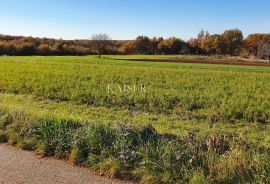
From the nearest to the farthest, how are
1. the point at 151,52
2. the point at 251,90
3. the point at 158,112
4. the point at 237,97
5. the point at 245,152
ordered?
the point at 245,152
the point at 158,112
the point at 237,97
the point at 251,90
the point at 151,52

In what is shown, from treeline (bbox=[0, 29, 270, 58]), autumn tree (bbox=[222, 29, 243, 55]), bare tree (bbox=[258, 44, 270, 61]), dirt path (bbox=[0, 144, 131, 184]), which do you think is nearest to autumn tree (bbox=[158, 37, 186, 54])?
treeline (bbox=[0, 29, 270, 58])

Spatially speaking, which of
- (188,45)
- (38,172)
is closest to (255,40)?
(188,45)

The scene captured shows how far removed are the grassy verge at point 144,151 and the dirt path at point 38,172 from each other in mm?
246

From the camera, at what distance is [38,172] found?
619 centimetres

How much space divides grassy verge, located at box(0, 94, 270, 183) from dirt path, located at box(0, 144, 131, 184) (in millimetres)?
246

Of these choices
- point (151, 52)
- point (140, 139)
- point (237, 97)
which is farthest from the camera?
point (151, 52)

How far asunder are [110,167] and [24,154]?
73.3 inches

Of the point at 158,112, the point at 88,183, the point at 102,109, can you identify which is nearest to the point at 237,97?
the point at 158,112

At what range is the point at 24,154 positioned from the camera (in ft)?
23.4

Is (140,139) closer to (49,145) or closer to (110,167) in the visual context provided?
(110,167)

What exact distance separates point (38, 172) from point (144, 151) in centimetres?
176

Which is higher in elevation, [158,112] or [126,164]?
[126,164]

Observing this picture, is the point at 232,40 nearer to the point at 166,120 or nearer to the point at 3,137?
the point at 166,120

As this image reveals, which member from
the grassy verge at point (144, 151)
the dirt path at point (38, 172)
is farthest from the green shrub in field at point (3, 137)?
the dirt path at point (38, 172)
